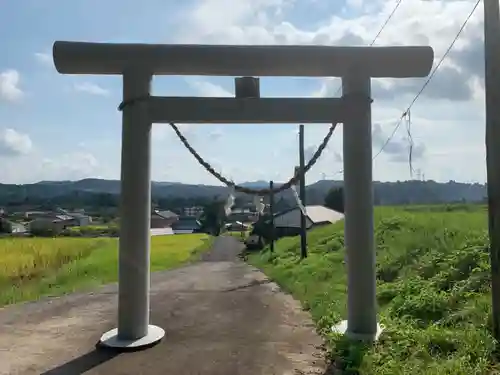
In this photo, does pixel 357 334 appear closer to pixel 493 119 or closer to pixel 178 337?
pixel 178 337

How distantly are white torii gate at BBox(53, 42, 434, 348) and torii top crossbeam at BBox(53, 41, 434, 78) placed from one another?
12 millimetres

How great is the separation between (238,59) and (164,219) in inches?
2785

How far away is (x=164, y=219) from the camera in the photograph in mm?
75500

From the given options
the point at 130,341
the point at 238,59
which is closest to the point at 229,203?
the point at 238,59

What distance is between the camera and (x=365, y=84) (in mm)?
6312

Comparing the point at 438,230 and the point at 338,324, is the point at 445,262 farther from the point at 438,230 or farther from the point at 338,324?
the point at 438,230

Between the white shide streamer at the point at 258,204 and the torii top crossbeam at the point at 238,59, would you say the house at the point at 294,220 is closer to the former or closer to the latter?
the white shide streamer at the point at 258,204

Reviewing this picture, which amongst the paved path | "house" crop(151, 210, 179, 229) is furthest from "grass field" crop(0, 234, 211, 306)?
"house" crop(151, 210, 179, 229)

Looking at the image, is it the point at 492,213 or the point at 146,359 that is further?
the point at 146,359

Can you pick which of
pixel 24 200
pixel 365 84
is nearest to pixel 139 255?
pixel 365 84

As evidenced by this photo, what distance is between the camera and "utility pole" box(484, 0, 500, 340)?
512cm

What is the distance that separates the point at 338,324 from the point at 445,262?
10.2 feet

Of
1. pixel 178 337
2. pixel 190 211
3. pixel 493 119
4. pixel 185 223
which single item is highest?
pixel 493 119

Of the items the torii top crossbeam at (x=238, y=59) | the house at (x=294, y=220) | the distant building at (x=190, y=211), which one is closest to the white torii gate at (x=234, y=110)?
the torii top crossbeam at (x=238, y=59)
